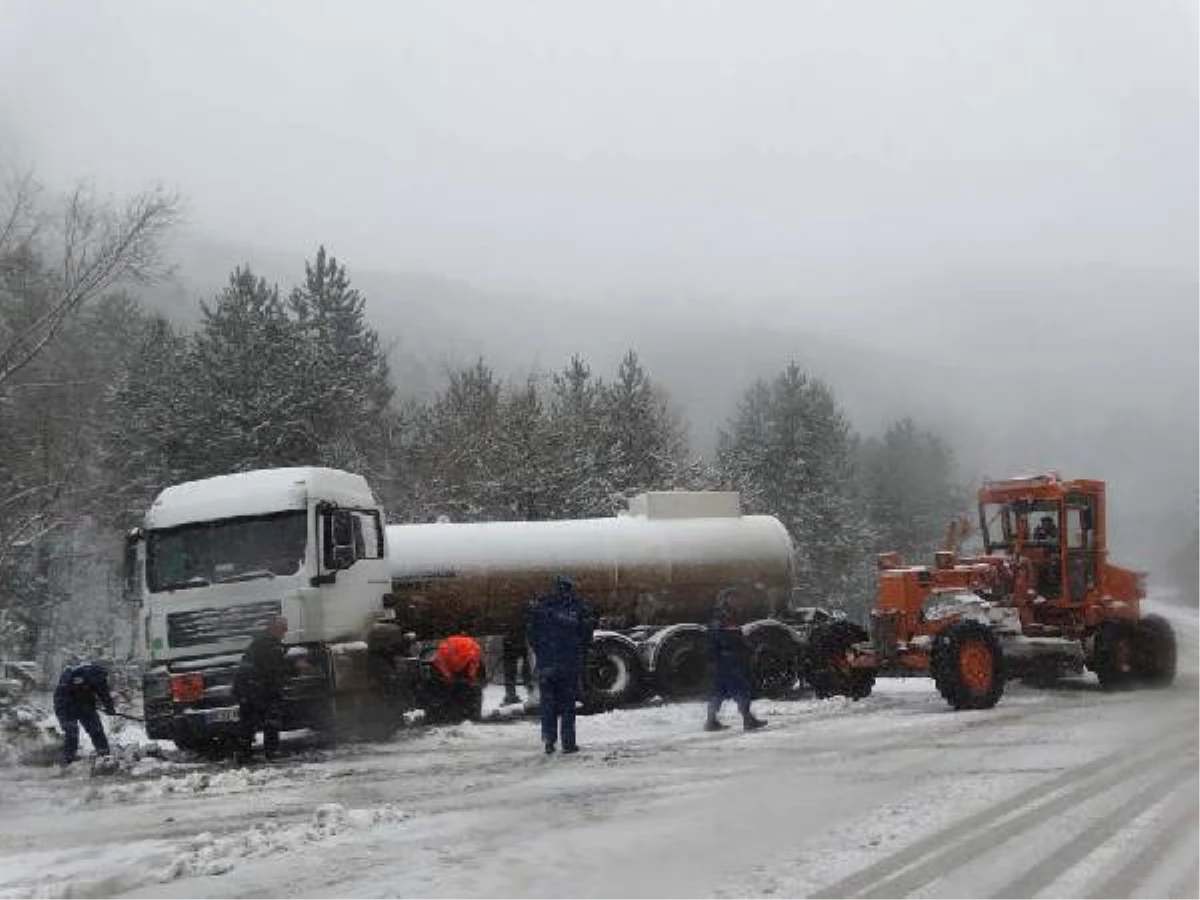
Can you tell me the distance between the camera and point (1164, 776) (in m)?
10.2

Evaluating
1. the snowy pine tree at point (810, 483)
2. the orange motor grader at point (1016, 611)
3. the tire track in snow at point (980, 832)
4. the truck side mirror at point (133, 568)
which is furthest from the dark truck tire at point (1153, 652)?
the snowy pine tree at point (810, 483)

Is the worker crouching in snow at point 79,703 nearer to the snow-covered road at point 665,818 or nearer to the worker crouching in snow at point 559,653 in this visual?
the snow-covered road at point 665,818

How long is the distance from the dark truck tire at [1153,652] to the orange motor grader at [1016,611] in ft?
0.05

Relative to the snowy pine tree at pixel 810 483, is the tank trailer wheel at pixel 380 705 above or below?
below

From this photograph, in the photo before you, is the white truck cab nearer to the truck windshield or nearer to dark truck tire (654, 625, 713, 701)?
the truck windshield

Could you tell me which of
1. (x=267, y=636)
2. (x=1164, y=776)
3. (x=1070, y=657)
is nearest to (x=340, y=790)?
(x=267, y=636)

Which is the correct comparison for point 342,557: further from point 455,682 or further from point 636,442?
point 636,442

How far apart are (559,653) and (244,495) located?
4.99 m

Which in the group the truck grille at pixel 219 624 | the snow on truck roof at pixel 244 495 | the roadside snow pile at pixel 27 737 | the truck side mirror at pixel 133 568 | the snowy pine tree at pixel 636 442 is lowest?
the roadside snow pile at pixel 27 737

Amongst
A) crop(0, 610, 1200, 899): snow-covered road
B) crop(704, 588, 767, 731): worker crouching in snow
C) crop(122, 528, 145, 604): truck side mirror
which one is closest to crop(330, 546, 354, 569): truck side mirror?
crop(0, 610, 1200, 899): snow-covered road

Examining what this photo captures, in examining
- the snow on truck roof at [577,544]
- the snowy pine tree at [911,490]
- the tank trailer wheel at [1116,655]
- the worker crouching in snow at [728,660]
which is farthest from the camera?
the snowy pine tree at [911,490]

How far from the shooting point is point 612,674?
19.4m

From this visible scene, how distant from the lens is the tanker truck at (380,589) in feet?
49.3

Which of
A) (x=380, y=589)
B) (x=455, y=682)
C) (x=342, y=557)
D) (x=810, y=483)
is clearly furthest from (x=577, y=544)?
(x=810, y=483)
